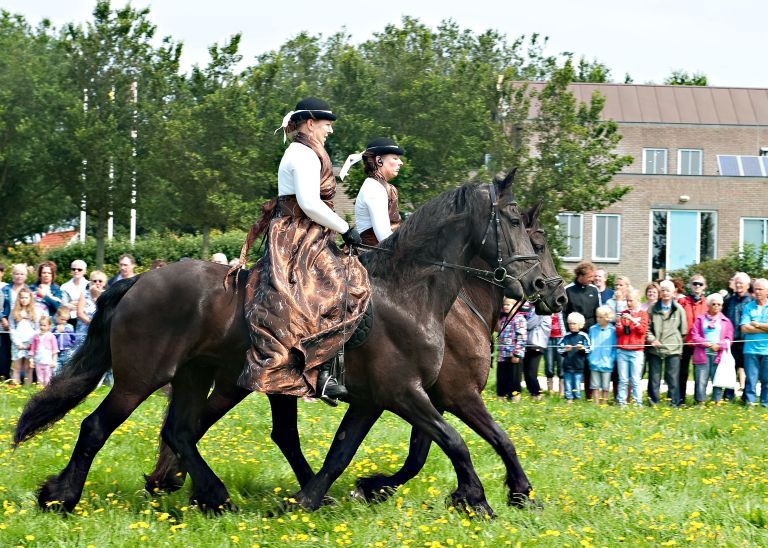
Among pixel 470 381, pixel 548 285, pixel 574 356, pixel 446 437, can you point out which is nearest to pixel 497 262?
pixel 548 285

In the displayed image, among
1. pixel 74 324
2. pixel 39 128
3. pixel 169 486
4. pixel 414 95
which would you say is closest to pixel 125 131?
pixel 39 128

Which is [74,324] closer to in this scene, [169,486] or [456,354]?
[169,486]

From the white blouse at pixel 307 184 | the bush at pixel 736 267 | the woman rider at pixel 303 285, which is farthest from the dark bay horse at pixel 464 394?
the bush at pixel 736 267

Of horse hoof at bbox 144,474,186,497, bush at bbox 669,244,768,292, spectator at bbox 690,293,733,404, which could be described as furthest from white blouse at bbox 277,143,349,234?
bush at bbox 669,244,768,292

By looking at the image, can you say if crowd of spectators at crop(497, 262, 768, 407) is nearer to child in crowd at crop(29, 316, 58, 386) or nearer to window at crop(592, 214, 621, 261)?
child in crowd at crop(29, 316, 58, 386)

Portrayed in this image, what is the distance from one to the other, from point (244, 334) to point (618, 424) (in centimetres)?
574

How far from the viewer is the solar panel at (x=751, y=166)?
138ft

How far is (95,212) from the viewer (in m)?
34.7

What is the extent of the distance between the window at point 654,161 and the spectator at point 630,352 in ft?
112

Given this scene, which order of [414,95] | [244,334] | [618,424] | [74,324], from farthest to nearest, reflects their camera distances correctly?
1. [414,95]
2. [74,324]
3. [618,424]
4. [244,334]

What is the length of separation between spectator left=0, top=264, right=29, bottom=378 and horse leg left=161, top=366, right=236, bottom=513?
751 cm

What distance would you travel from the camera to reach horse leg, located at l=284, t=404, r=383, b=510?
23.6ft

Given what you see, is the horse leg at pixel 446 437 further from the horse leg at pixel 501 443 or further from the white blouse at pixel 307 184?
the white blouse at pixel 307 184

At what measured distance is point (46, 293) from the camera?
47.2 ft
